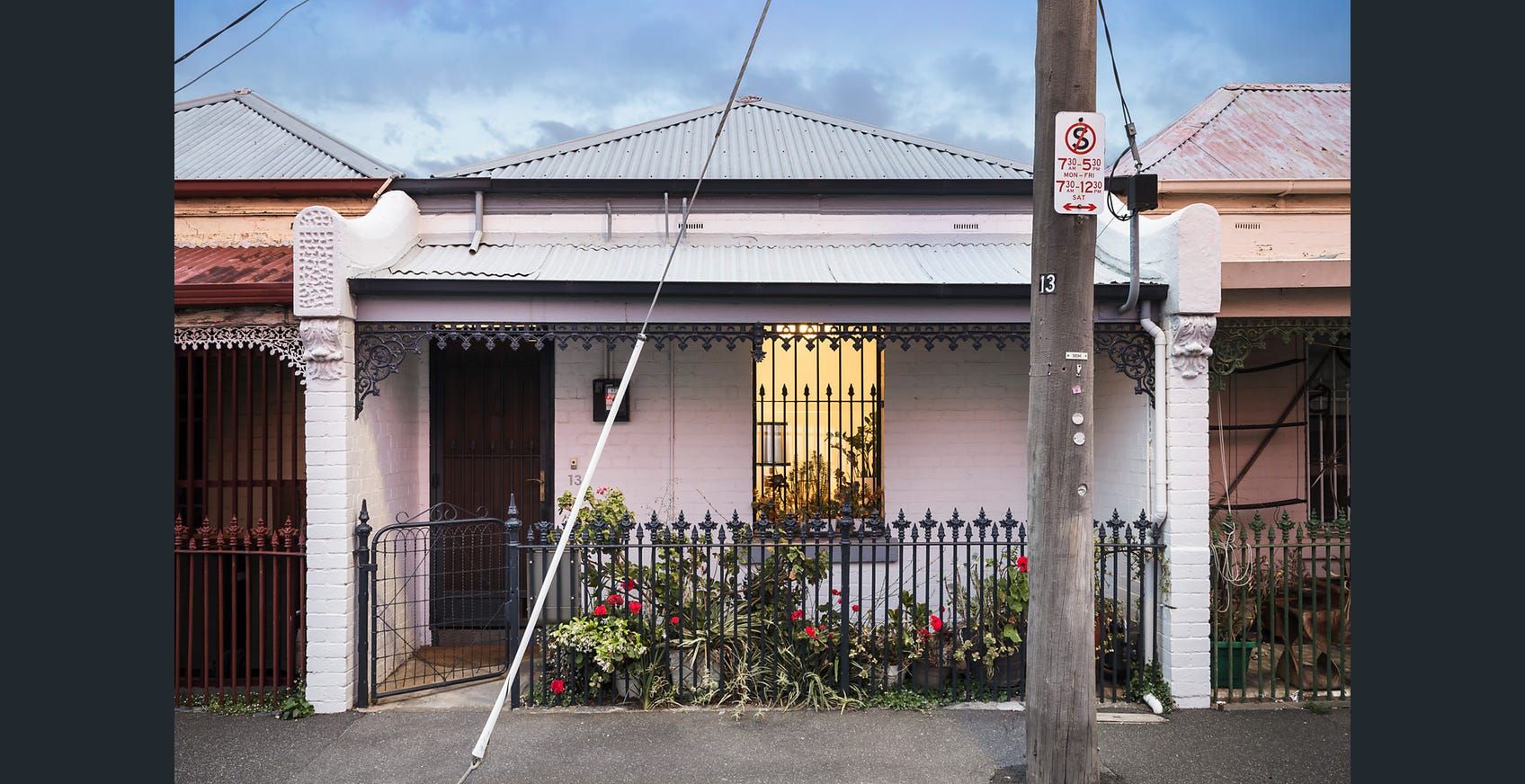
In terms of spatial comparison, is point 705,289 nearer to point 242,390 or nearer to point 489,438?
point 489,438

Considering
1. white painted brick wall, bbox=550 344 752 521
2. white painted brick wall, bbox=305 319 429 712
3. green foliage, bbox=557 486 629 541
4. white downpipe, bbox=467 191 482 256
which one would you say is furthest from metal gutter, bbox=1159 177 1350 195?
white painted brick wall, bbox=305 319 429 712

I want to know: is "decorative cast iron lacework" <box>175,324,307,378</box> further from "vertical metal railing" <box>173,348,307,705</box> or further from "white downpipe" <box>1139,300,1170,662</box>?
"white downpipe" <box>1139,300,1170,662</box>

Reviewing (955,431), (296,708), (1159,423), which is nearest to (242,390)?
(296,708)

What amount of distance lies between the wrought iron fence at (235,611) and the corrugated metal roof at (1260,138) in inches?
340

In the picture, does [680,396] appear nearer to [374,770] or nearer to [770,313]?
[770,313]

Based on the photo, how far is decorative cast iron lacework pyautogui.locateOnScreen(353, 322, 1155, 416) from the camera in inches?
237

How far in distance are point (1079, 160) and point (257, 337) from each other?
18.6 feet

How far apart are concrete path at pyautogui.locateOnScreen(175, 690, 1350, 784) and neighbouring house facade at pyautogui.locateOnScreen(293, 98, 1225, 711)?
1.74 ft

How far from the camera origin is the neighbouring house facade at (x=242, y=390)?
5.93m

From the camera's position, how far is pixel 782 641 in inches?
232

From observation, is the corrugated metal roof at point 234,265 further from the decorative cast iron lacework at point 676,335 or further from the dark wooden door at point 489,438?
the dark wooden door at point 489,438

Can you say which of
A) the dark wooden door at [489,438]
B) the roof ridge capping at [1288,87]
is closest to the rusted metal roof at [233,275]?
the dark wooden door at [489,438]

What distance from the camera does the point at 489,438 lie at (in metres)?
7.73

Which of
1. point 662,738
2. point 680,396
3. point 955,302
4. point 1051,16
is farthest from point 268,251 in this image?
point 1051,16
